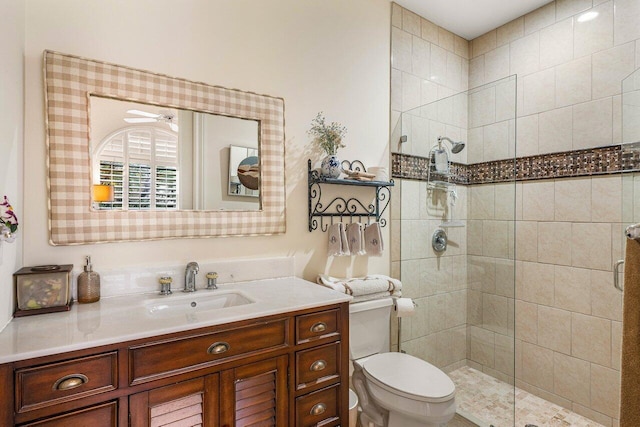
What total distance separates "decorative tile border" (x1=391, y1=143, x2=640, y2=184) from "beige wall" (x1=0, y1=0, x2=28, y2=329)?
210 centimetres

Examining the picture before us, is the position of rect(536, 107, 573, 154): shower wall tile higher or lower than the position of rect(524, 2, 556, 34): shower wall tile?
lower

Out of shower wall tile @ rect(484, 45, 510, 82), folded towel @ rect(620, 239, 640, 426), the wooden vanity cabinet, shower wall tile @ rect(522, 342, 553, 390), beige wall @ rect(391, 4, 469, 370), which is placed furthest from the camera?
shower wall tile @ rect(484, 45, 510, 82)

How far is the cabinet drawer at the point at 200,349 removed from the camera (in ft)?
3.63

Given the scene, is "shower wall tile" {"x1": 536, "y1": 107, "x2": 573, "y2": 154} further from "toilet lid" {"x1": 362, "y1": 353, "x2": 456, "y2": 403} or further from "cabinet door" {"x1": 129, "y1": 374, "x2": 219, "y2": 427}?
"cabinet door" {"x1": 129, "y1": 374, "x2": 219, "y2": 427}

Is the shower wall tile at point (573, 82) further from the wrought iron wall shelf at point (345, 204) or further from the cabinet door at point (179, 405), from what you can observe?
the cabinet door at point (179, 405)

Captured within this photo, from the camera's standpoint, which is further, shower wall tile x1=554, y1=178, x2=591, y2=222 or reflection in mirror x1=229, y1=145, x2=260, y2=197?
shower wall tile x1=554, y1=178, x2=591, y2=222

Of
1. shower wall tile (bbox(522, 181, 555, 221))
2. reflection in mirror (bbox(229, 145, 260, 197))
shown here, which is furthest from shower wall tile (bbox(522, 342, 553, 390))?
reflection in mirror (bbox(229, 145, 260, 197))

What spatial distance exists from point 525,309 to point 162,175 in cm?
268

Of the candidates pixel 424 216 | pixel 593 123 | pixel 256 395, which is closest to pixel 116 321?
pixel 256 395

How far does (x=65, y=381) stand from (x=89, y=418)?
0.46 ft

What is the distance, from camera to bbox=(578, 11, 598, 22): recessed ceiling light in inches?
88.1

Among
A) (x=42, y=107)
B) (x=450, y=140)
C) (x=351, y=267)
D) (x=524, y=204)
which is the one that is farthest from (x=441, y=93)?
(x=42, y=107)

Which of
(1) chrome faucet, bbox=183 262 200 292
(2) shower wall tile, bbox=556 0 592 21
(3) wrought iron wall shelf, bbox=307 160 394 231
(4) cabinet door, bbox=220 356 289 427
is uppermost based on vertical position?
(2) shower wall tile, bbox=556 0 592 21

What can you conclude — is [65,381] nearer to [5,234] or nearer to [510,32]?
[5,234]
